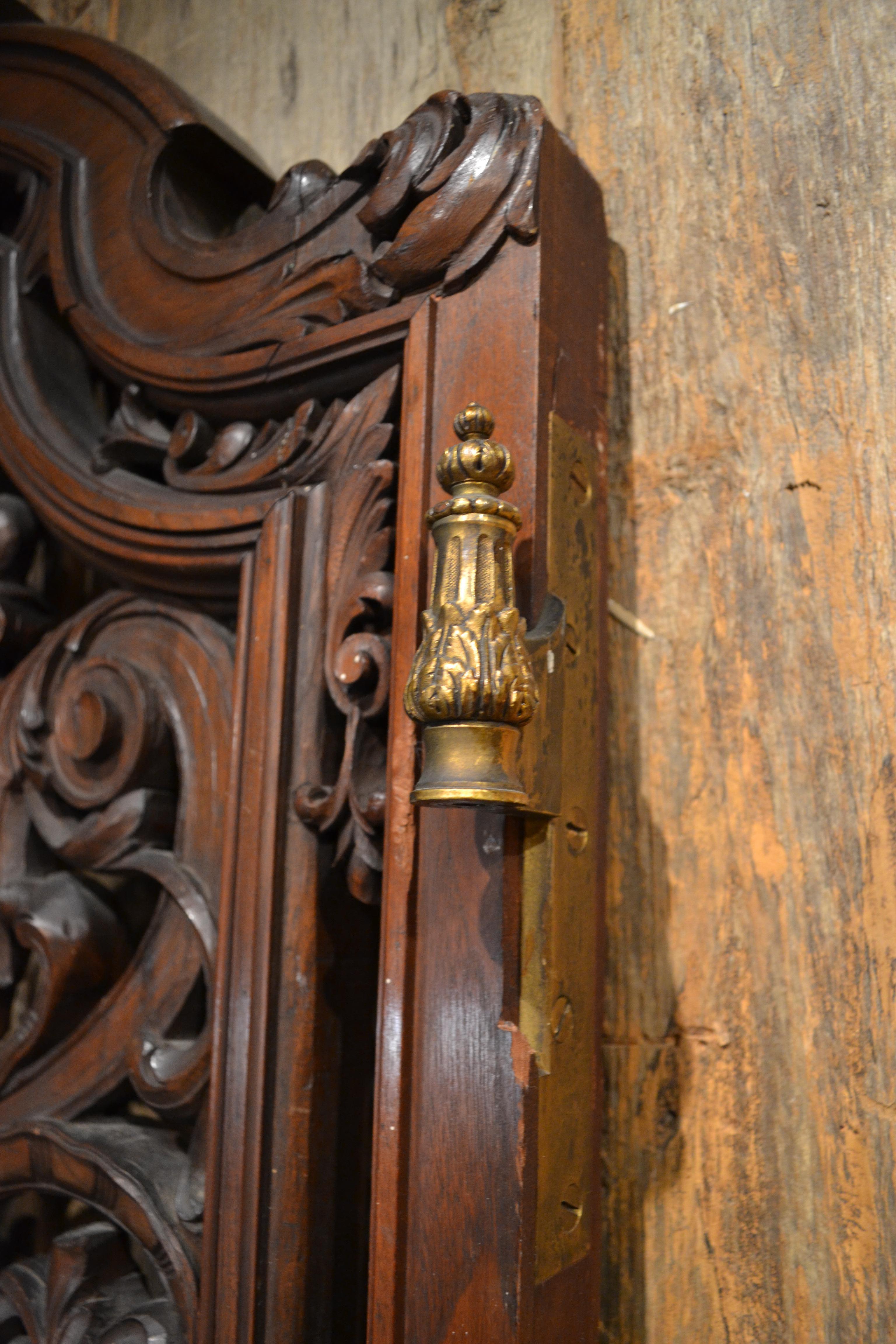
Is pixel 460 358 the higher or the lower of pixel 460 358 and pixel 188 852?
the higher

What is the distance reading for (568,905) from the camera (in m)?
0.49

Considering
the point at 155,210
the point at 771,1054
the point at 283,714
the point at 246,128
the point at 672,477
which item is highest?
the point at 246,128

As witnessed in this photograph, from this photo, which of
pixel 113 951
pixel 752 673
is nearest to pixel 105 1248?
pixel 113 951

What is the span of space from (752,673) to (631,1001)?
19 centimetres

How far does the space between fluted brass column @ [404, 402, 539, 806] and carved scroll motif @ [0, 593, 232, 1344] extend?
26 centimetres

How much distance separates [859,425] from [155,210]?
1.61 feet

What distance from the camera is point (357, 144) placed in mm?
744

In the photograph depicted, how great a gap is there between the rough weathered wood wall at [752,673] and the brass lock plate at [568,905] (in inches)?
2.2

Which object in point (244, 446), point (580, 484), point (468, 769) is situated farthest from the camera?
point (244, 446)

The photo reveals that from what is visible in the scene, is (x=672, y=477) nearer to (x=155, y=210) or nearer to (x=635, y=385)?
(x=635, y=385)

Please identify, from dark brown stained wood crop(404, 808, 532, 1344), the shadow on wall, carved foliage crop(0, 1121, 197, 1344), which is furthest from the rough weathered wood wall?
carved foliage crop(0, 1121, 197, 1344)

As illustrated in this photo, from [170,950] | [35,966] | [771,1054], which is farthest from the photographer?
[35,966]

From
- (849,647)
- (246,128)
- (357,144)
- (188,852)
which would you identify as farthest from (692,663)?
(246,128)

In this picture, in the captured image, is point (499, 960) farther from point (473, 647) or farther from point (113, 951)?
point (113, 951)
